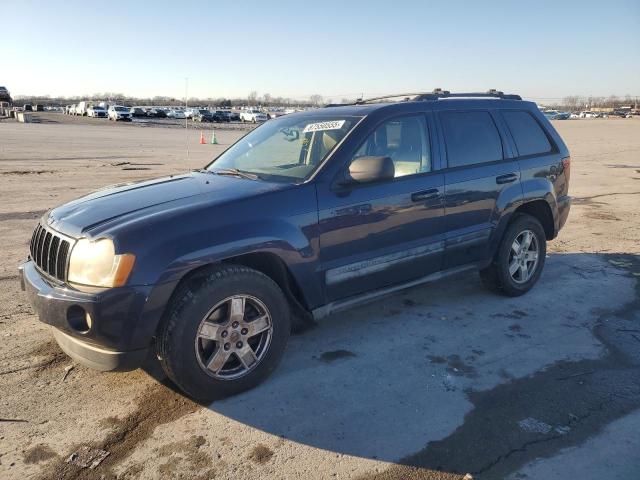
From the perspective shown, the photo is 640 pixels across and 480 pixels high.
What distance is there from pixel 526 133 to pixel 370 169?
2.45 metres

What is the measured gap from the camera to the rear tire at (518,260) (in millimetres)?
5043

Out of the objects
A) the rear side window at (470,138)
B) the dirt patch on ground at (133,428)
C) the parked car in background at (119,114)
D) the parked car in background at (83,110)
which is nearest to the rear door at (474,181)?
the rear side window at (470,138)

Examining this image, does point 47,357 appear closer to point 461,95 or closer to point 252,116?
point 461,95

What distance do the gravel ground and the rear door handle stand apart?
118 centimetres

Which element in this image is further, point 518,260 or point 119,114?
point 119,114

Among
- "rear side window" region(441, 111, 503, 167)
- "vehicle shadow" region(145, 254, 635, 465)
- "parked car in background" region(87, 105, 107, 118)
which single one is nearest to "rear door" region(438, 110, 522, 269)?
"rear side window" region(441, 111, 503, 167)

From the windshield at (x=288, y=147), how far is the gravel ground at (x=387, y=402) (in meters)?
1.39

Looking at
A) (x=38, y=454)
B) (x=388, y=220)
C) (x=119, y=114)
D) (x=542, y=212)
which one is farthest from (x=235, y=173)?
(x=119, y=114)

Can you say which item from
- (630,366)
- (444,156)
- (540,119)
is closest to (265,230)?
(444,156)

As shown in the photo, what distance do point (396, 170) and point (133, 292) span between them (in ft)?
7.37

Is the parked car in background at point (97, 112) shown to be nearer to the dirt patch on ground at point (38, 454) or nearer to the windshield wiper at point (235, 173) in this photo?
the windshield wiper at point (235, 173)

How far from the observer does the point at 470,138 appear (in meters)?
4.75

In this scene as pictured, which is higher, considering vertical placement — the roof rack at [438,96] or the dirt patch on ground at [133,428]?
the roof rack at [438,96]

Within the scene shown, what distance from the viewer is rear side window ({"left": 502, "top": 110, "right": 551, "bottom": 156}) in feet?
17.0
